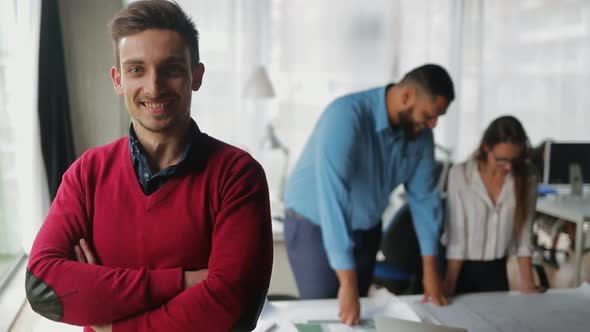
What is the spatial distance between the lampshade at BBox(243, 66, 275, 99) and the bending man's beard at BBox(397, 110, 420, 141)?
1.71 meters

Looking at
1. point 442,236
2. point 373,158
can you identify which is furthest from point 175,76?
point 442,236

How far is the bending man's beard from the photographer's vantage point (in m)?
1.22

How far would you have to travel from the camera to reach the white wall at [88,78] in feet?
2.21

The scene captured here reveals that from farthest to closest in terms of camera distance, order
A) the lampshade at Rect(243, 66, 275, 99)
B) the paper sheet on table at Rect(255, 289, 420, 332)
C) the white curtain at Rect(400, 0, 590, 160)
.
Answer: the white curtain at Rect(400, 0, 590, 160) → the lampshade at Rect(243, 66, 275, 99) → the paper sheet on table at Rect(255, 289, 420, 332)

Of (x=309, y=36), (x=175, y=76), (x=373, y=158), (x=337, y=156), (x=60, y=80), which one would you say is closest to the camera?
(x=175, y=76)

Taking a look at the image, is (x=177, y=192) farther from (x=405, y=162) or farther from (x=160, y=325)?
(x=405, y=162)

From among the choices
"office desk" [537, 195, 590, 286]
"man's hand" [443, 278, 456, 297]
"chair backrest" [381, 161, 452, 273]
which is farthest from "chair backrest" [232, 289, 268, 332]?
"office desk" [537, 195, 590, 286]

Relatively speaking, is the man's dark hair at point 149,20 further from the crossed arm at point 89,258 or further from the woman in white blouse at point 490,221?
the woman in white blouse at point 490,221

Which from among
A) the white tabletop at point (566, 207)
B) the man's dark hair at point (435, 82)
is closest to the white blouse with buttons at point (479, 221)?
the man's dark hair at point (435, 82)

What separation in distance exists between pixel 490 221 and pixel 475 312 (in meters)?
0.27

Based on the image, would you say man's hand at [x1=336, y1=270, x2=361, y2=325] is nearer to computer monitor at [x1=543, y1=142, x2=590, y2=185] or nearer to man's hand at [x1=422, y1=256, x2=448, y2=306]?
man's hand at [x1=422, y1=256, x2=448, y2=306]

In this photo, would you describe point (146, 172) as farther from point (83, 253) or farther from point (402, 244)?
point (402, 244)

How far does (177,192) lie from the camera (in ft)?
1.96

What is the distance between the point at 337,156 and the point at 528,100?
3.11 m
